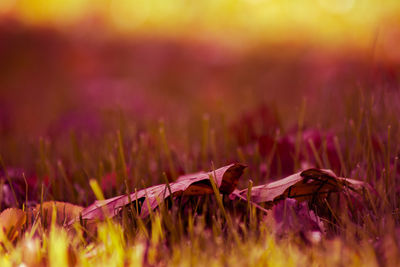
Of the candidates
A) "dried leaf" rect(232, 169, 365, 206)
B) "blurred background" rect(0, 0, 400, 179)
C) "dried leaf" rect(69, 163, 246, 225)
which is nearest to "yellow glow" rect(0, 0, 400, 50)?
"blurred background" rect(0, 0, 400, 179)

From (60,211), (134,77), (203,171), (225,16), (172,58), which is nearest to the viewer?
(60,211)

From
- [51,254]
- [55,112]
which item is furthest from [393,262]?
[55,112]

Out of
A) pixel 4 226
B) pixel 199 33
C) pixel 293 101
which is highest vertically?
pixel 199 33

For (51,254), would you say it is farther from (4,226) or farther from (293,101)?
→ (293,101)

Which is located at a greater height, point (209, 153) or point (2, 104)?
point (2, 104)

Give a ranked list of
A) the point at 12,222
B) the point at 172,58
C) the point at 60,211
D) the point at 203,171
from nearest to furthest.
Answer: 1. the point at 12,222
2. the point at 60,211
3. the point at 203,171
4. the point at 172,58

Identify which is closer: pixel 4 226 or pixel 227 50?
pixel 4 226

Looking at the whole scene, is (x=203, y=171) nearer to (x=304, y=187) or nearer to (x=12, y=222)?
(x=304, y=187)

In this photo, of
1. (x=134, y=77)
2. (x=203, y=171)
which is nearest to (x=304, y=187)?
(x=203, y=171)
